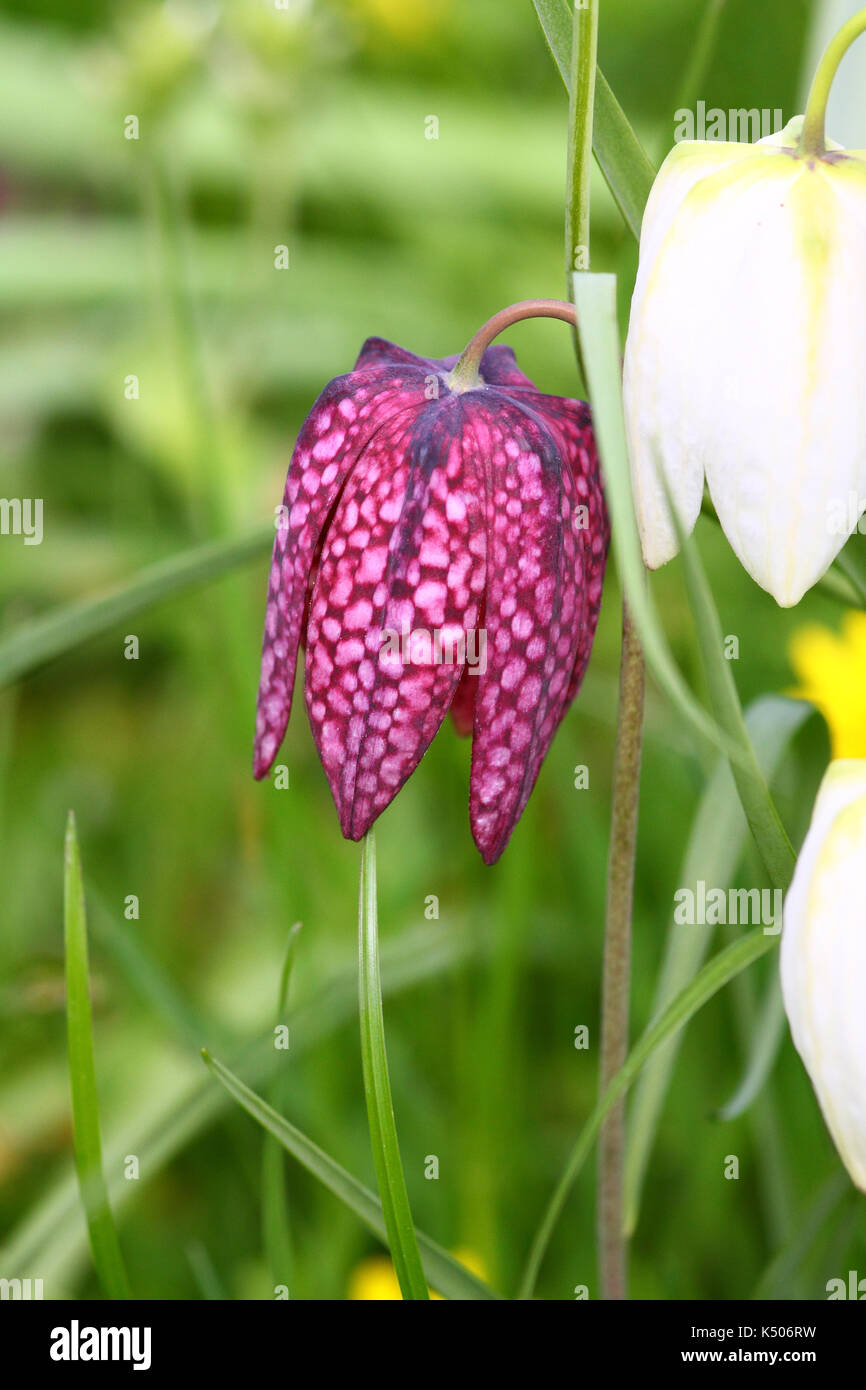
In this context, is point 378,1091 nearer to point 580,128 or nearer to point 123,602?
point 123,602

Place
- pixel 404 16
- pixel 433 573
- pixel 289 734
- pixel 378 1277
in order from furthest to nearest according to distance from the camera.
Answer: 1. pixel 404 16
2. pixel 289 734
3. pixel 378 1277
4. pixel 433 573

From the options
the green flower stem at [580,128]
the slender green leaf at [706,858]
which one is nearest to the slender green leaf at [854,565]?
the slender green leaf at [706,858]

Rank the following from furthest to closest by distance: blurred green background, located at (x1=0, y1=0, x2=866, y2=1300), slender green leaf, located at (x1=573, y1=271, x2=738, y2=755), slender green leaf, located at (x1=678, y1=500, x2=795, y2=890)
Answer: blurred green background, located at (x1=0, y1=0, x2=866, y2=1300) < slender green leaf, located at (x1=678, y1=500, x2=795, y2=890) < slender green leaf, located at (x1=573, y1=271, x2=738, y2=755)

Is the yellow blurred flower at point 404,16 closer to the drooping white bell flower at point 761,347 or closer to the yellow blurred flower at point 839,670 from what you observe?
the yellow blurred flower at point 839,670

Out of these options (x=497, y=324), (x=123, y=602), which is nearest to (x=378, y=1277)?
(x=123, y=602)

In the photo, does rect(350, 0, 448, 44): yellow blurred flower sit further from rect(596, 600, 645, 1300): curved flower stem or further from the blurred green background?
rect(596, 600, 645, 1300): curved flower stem

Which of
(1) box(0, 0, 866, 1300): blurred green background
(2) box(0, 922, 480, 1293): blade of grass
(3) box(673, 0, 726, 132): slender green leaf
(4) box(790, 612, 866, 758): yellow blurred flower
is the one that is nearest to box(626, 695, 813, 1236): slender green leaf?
(1) box(0, 0, 866, 1300): blurred green background

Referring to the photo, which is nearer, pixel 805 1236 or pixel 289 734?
pixel 805 1236
